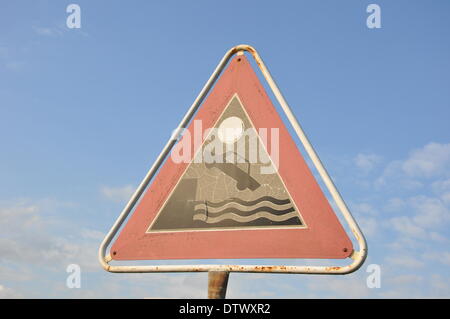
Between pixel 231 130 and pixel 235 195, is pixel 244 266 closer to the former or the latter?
pixel 235 195

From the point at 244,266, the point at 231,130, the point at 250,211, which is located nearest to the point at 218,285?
the point at 244,266

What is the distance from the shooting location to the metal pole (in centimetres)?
209

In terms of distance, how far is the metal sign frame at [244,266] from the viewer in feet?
6.56

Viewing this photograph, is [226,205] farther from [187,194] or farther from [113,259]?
[113,259]

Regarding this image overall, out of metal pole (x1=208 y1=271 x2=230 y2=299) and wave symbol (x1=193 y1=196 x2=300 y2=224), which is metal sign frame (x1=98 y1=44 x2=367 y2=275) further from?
wave symbol (x1=193 y1=196 x2=300 y2=224)

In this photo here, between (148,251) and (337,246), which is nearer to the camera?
(337,246)

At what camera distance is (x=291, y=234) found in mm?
2139

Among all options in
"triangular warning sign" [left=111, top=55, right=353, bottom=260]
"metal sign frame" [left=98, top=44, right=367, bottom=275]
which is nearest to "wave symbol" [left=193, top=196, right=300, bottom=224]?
"triangular warning sign" [left=111, top=55, right=353, bottom=260]

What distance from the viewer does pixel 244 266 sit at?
207cm

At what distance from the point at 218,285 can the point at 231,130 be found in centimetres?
83
